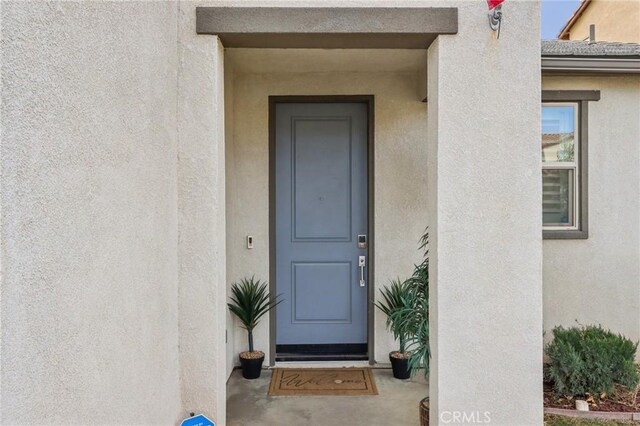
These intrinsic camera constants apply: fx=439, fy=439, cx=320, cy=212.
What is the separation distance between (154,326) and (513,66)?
2679 mm

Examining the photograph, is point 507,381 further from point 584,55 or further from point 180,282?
point 584,55

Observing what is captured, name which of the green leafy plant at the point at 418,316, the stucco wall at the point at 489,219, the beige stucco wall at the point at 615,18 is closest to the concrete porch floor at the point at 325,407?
the green leafy plant at the point at 418,316

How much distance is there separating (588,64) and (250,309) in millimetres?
3904

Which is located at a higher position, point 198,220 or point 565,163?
point 565,163

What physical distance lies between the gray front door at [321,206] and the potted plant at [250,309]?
0.25 metres

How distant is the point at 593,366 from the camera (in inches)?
138

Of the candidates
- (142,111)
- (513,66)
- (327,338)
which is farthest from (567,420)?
(142,111)

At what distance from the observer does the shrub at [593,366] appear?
350 cm

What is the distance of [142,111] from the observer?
7.30ft

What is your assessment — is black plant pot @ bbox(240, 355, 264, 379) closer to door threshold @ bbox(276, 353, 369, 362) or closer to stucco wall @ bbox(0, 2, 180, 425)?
door threshold @ bbox(276, 353, 369, 362)

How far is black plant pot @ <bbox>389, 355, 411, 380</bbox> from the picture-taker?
13.3 ft

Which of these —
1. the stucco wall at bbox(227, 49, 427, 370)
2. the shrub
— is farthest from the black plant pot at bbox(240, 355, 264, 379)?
the shrub

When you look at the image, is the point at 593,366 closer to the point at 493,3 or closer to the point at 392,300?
the point at 392,300
